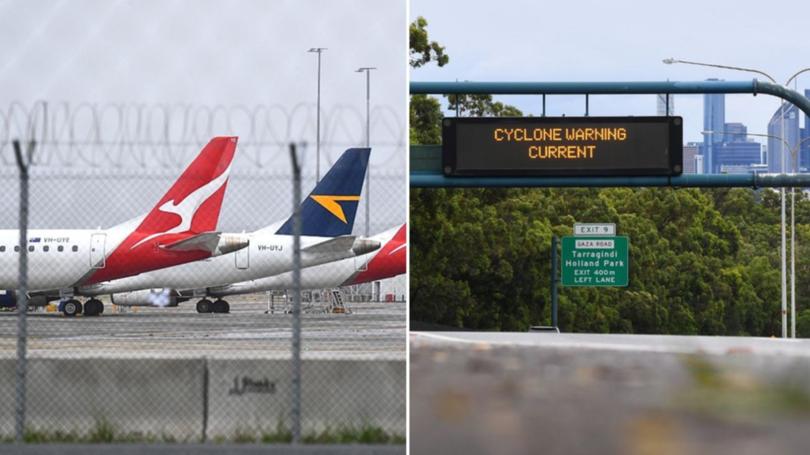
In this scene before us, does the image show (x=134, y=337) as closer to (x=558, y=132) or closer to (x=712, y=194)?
(x=558, y=132)

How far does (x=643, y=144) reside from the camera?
16.5 meters

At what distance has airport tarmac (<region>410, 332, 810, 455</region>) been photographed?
9.10m

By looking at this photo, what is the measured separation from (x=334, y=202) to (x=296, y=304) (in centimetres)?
416

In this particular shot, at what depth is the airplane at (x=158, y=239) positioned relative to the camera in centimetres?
1081

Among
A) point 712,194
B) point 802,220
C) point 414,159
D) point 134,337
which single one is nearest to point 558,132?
point 414,159

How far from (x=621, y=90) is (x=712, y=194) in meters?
58.4

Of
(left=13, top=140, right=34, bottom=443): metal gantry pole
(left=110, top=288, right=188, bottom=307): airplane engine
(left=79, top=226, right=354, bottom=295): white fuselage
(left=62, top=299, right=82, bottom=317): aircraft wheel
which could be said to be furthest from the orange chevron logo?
(left=110, top=288, right=188, bottom=307): airplane engine

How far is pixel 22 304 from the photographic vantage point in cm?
961

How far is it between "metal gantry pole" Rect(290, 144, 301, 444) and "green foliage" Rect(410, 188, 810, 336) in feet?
86.7

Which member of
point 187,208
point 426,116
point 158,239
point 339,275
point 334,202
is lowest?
point 339,275

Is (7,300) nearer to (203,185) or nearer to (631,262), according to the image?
(203,185)

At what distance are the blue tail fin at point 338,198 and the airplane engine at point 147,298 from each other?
14.8 m

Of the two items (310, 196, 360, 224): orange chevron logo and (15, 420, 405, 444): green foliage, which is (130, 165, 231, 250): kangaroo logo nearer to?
(310, 196, 360, 224): orange chevron logo

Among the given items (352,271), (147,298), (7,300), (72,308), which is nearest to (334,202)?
(7,300)
